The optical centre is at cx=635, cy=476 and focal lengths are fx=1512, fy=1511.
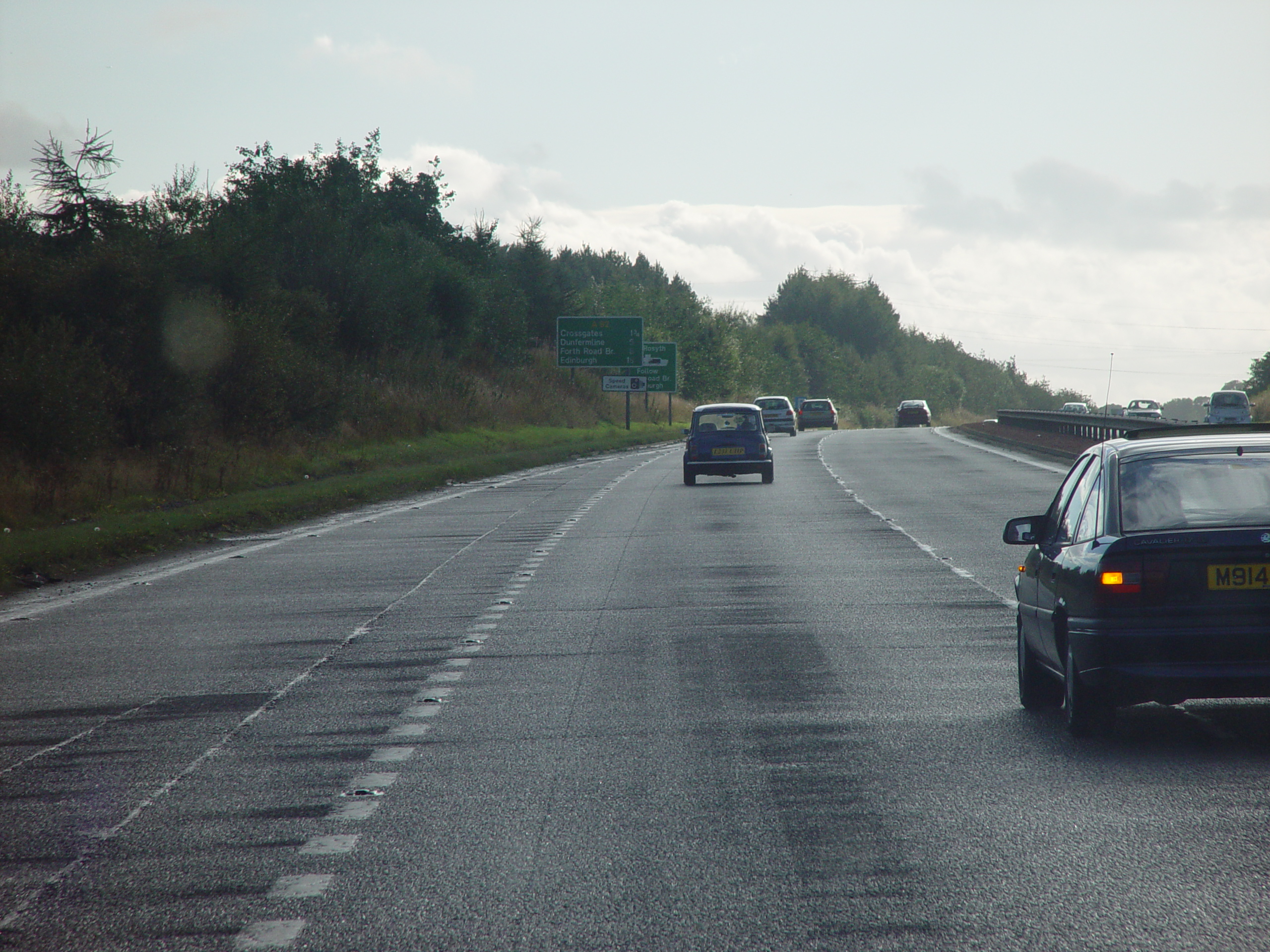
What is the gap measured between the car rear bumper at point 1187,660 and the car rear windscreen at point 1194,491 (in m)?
0.49

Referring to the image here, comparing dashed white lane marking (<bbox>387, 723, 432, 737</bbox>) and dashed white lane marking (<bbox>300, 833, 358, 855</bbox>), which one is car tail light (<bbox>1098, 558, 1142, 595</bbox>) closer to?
dashed white lane marking (<bbox>387, 723, 432, 737</bbox>)

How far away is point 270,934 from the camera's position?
4469 mm

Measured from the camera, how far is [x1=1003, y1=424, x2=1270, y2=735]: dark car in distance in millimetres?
6633

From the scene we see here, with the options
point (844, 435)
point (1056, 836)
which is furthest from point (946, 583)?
point (844, 435)

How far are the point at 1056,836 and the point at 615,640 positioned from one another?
5.42m

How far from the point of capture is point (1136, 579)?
6.70 metres

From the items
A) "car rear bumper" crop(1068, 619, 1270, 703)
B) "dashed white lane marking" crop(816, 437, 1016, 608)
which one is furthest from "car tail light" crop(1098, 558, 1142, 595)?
"dashed white lane marking" crop(816, 437, 1016, 608)

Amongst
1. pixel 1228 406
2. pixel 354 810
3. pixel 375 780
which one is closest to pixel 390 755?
pixel 375 780

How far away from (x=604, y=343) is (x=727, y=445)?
38.8m

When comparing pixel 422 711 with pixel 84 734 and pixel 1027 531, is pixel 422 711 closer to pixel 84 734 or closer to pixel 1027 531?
pixel 84 734

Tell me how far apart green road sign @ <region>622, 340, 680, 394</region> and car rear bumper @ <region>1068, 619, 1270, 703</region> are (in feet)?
240

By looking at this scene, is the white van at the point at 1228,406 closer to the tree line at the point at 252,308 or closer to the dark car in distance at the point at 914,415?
the dark car in distance at the point at 914,415

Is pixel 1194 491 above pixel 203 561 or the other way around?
above

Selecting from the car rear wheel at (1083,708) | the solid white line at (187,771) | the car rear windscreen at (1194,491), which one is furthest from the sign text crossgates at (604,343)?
the car rear wheel at (1083,708)
